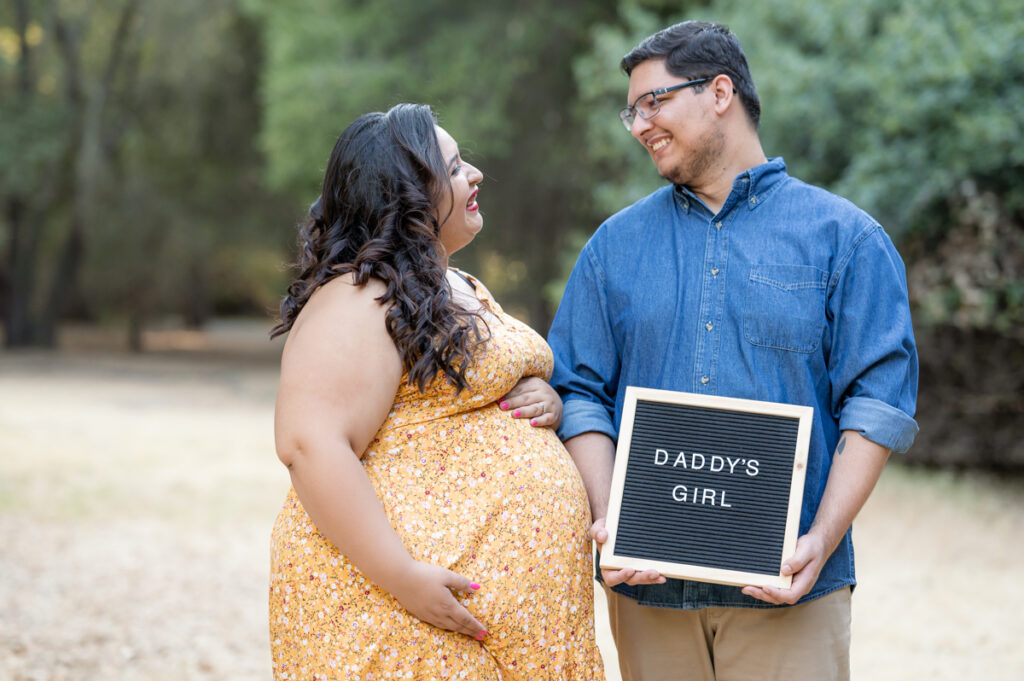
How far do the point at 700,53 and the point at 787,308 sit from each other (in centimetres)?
67

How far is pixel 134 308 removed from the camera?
25500 millimetres

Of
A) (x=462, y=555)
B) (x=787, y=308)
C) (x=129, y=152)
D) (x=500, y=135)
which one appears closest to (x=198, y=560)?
(x=462, y=555)

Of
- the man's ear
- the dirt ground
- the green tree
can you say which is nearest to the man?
the man's ear

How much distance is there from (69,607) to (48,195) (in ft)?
65.6

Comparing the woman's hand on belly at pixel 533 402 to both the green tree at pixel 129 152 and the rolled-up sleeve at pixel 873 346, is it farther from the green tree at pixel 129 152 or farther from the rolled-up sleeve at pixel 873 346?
the green tree at pixel 129 152

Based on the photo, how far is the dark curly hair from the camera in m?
2.23

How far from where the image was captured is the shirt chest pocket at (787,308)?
2.39 m

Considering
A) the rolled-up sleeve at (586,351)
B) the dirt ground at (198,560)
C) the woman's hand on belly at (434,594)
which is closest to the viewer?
the woman's hand on belly at (434,594)

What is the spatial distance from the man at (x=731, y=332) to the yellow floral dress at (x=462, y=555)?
17 cm

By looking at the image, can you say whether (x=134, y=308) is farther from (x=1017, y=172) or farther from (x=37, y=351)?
(x=1017, y=172)

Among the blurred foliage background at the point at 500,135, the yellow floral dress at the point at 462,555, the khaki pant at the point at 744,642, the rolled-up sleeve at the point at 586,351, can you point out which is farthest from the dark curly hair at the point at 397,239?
the blurred foliage background at the point at 500,135

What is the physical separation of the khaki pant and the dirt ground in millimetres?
3049

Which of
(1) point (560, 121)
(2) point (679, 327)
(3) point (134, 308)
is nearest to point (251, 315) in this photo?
(3) point (134, 308)

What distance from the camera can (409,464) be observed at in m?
2.29
